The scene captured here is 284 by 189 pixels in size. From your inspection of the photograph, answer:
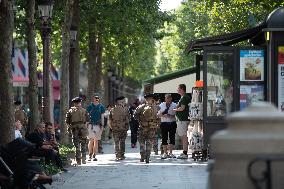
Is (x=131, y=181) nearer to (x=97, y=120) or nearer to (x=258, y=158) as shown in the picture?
(x=97, y=120)

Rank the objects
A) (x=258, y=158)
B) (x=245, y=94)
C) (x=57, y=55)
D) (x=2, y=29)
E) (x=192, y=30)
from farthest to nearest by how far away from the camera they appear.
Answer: (x=192, y=30) → (x=57, y=55) → (x=245, y=94) → (x=2, y=29) → (x=258, y=158)

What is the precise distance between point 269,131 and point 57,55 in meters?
46.2

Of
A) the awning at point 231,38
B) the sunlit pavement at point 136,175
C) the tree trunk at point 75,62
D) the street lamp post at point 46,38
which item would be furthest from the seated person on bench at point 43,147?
the tree trunk at point 75,62

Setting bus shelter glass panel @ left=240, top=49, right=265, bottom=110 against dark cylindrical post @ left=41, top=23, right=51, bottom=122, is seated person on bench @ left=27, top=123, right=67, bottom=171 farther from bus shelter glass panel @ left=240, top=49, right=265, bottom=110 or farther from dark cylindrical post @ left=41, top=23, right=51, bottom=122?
dark cylindrical post @ left=41, top=23, right=51, bottom=122

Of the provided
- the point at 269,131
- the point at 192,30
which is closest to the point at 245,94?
the point at 269,131

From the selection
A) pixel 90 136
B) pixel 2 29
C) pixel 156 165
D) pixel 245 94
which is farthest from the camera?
pixel 90 136

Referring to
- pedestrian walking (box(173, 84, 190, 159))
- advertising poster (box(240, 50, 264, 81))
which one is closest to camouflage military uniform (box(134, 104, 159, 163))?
pedestrian walking (box(173, 84, 190, 159))

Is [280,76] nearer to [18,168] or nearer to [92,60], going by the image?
[18,168]

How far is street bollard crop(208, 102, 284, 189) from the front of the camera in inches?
259

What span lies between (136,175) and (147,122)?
5.00 meters

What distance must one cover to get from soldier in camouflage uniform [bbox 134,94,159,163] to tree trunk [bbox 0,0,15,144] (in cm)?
697

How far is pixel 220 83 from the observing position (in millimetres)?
21047

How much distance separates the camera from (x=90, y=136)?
91.0 ft

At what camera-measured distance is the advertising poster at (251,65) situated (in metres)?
20.3
